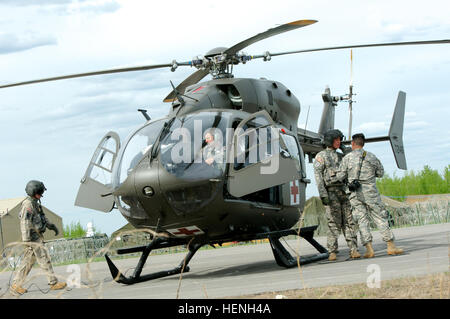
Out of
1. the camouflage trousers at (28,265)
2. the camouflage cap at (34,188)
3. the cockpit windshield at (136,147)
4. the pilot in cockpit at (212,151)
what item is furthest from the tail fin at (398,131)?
the camouflage trousers at (28,265)

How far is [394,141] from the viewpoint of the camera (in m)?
12.8

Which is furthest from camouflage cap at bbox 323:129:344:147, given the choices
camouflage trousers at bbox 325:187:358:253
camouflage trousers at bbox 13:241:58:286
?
camouflage trousers at bbox 13:241:58:286

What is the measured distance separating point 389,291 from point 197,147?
360 cm

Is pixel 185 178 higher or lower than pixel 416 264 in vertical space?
higher

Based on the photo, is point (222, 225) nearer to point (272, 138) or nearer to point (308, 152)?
point (272, 138)

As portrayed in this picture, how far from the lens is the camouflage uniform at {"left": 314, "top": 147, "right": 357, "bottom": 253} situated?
30.2ft

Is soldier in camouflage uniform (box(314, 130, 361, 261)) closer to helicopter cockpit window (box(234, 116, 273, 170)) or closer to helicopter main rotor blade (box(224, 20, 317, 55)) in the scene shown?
helicopter cockpit window (box(234, 116, 273, 170))

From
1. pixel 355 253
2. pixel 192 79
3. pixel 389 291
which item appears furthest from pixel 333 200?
pixel 389 291

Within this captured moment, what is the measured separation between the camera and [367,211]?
9.19 meters

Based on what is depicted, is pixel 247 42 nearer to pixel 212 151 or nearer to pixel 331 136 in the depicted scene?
Answer: pixel 331 136

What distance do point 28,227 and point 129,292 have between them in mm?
2249

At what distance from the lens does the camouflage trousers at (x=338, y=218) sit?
920 centimetres

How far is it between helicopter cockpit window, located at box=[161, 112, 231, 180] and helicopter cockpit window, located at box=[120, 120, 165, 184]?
35cm
